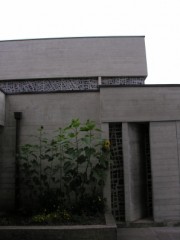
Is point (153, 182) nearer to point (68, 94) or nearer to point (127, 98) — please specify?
point (127, 98)

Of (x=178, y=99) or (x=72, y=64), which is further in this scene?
(x=72, y=64)

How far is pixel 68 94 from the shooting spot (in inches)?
260

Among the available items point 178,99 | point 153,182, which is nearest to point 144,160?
point 153,182

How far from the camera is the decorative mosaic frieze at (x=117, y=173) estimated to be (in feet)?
19.7

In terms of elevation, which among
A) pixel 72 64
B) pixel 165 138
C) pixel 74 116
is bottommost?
pixel 165 138

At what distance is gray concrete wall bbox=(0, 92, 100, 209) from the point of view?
6520mm

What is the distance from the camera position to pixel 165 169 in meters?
6.03

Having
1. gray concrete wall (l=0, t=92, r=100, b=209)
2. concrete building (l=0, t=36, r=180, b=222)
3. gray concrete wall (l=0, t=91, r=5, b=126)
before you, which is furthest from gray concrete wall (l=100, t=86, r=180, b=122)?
gray concrete wall (l=0, t=91, r=5, b=126)

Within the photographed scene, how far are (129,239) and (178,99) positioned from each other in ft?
10.6

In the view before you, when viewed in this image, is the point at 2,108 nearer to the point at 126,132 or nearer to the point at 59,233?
the point at 126,132

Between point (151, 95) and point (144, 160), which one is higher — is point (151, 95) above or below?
above

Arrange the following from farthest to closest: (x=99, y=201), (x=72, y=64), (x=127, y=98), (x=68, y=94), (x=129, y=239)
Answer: (x=72, y=64) < (x=68, y=94) < (x=127, y=98) < (x=99, y=201) < (x=129, y=239)

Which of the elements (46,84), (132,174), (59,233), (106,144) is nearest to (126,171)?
(132,174)

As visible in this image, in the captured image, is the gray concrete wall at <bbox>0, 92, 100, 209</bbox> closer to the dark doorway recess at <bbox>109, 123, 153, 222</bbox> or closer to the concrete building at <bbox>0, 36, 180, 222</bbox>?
the concrete building at <bbox>0, 36, 180, 222</bbox>
